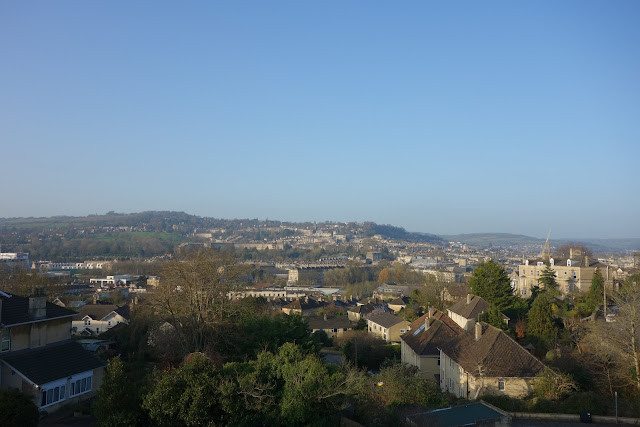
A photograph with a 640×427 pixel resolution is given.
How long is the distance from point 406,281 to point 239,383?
8608 cm

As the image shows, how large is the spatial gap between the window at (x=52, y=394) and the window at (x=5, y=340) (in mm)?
1885

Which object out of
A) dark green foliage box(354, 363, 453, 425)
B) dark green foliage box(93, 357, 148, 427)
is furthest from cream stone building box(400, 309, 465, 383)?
dark green foliage box(93, 357, 148, 427)

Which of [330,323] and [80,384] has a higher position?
[80,384]

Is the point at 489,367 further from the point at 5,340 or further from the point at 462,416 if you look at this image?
the point at 5,340

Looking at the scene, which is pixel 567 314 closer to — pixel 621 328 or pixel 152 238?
pixel 621 328

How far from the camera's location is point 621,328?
1900 centimetres

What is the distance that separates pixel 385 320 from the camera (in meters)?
37.9

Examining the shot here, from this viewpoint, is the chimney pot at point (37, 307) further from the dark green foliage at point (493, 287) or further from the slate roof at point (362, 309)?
the slate roof at point (362, 309)

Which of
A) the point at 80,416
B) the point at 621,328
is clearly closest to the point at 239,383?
the point at 80,416

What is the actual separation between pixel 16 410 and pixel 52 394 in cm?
496

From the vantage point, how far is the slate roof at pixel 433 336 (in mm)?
23500

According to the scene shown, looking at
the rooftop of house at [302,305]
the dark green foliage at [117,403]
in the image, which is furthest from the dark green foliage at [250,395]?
the rooftop of house at [302,305]

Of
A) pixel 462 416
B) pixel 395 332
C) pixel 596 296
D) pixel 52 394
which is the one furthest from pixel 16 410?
pixel 596 296

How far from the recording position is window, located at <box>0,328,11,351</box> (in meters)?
16.0
